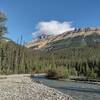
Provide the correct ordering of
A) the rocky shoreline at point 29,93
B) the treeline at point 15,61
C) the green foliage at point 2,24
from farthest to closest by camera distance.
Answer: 1. the treeline at point 15,61
2. the green foliage at point 2,24
3. the rocky shoreline at point 29,93

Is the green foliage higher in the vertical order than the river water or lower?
higher

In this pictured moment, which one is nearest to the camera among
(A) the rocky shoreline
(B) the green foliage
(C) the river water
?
(A) the rocky shoreline

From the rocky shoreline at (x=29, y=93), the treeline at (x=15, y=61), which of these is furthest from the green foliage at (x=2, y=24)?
the treeline at (x=15, y=61)

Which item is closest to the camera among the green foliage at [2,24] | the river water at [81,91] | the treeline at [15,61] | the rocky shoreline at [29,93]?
the rocky shoreline at [29,93]

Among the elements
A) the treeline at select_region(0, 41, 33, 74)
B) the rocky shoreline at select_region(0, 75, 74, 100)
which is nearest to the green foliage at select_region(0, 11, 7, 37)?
the rocky shoreline at select_region(0, 75, 74, 100)

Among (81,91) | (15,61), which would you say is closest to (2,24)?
(81,91)

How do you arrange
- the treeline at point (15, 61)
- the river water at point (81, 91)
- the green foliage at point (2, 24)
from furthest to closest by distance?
the treeline at point (15, 61) → the green foliage at point (2, 24) → the river water at point (81, 91)

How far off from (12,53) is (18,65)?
731 cm

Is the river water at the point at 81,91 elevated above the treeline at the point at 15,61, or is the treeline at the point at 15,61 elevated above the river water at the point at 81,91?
the treeline at the point at 15,61

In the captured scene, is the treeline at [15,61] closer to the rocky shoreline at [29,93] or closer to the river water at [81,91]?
the river water at [81,91]

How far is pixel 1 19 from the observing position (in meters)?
60.3

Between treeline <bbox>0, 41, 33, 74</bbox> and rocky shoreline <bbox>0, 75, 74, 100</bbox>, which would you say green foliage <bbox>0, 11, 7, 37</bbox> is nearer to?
rocky shoreline <bbox>0, 75, 74, 100</bbox>

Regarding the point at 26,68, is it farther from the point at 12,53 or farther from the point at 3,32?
the point at 3,32

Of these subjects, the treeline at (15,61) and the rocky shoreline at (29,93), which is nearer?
the rocky shoreline at (29,93)
